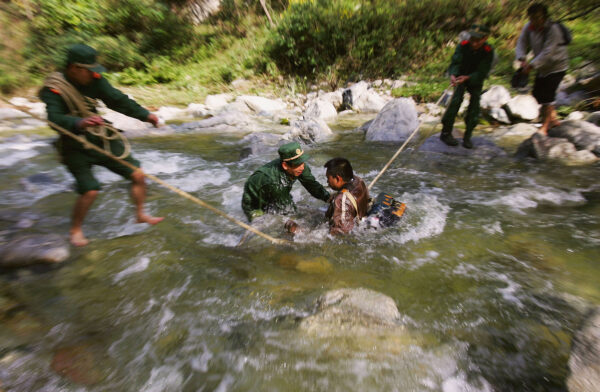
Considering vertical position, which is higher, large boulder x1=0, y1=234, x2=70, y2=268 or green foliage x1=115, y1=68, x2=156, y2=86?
green foliage x1=115, y1=68, x2=156, y2=86

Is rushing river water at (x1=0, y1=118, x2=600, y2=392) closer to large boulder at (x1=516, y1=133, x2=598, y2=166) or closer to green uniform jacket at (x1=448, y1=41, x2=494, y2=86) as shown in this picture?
large boulder at (x1=516, y1=133, x2=598, y2=166)

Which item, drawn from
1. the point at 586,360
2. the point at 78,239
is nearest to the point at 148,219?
the point at 78,239

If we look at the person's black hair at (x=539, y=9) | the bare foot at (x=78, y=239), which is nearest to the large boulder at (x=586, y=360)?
the bare foot at (x=78, y=239)

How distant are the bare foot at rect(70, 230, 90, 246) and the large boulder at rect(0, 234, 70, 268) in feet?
0.62

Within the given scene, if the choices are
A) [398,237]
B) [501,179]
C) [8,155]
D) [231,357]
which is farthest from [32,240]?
[501,179]

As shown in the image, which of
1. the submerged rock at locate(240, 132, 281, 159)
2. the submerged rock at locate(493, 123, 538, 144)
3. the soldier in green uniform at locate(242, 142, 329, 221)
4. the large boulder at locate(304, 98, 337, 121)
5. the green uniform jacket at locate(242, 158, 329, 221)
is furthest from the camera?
the large boulder at locate(304, 98, 337, 121)

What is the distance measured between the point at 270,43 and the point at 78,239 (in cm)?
1450

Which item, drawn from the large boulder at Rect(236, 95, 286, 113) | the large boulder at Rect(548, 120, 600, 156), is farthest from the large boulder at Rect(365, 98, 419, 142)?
the large boulder at Rect(236, 95, 286, 113)

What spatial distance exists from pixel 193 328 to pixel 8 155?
714 cm

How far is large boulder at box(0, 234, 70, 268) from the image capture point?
8.65 feet

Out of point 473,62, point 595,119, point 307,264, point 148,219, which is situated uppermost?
point 473,62

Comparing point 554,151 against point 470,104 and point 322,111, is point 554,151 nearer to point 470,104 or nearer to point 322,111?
point 470,104

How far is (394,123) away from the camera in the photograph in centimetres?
732

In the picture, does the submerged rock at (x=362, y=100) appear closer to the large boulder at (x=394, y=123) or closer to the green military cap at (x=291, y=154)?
the large boulder at (x=394, y=123)
